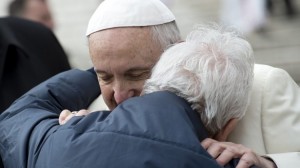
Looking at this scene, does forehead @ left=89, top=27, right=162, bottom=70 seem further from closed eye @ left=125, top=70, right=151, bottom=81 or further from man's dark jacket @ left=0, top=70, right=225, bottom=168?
man's dark jacket @ left=0, top=70, right=225, bottom=168

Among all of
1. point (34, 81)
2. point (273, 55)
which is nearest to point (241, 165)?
point (34, 81)

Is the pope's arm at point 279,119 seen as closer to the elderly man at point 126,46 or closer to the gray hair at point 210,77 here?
the elderly man at point 126,46

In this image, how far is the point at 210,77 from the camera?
192 cm

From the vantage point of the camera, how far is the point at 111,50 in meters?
2.21

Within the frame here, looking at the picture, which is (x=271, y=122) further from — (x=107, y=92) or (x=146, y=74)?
(x=107, y=92)

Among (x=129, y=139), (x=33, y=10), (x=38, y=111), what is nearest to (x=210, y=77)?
(x=129, y=139)

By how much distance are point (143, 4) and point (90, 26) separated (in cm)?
21

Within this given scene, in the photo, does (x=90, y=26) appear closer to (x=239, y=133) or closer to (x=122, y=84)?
(x=122, y=84)

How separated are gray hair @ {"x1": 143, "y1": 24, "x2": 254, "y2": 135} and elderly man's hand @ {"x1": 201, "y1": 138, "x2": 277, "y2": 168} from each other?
81 mm

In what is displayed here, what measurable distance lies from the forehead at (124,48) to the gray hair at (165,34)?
2 centimetres

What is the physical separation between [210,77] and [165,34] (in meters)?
0.44

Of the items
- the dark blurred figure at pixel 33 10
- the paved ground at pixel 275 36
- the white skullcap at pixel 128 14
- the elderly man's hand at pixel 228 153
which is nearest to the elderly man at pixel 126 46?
the white skullcap at pixel 128 14

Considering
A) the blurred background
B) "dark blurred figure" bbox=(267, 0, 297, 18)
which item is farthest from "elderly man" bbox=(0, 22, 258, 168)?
"dark blurred figure" bbox=(267, 0, 297, 18)

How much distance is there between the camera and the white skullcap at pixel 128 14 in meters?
2.29
